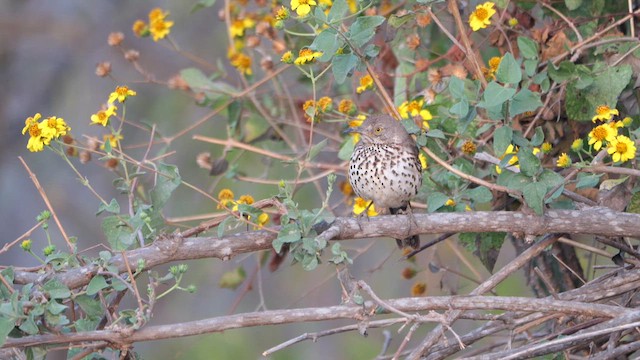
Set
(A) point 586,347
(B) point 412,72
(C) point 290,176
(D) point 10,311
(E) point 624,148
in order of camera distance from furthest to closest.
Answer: (C) point 290,176 < (B) point 412,72 < (A) point 586,347 < (E) point 624,148 < (D) point 10,311

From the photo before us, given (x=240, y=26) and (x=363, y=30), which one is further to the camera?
(x=240, y=26)

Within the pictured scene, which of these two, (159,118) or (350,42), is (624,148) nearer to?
(350,42)

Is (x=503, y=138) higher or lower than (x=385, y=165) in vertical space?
higher

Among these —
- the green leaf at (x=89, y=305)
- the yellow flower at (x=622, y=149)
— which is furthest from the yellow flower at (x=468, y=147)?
the green leaf at (x=89, y=305)

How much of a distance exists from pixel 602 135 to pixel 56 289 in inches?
74.9

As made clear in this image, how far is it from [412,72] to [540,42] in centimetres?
62

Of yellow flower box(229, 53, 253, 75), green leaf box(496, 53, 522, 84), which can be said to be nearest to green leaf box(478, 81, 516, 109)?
green leaf box(496, 53, 522, 84)

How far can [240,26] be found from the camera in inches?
215

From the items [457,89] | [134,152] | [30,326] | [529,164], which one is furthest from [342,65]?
[134,152]

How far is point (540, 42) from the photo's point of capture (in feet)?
14.8

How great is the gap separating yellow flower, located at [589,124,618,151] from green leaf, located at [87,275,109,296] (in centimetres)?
172

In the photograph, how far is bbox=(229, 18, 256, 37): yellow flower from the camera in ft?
17.8

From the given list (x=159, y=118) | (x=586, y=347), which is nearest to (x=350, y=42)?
(x=586, y=347)

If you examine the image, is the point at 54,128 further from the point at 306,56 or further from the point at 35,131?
the point at 306,56
